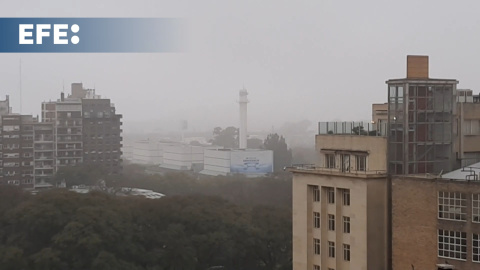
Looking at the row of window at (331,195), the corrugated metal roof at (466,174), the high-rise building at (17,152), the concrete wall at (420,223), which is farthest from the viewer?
the high-rise building at (17,152)

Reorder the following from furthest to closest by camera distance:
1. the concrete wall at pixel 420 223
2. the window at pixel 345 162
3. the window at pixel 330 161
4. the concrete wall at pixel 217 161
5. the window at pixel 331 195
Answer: the concrete wall at pixel 217 161 → the window at pixel 330 161 → the window at pixel 345 162 → the window at pixel 331 195 → the concrete wall at pixel 420 223

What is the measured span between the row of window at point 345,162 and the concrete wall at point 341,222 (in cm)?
68

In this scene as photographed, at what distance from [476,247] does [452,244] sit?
2.37ft

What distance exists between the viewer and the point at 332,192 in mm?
24875

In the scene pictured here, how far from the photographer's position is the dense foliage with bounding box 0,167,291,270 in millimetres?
42500

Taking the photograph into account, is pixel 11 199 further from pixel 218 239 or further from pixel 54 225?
pixel 218 239

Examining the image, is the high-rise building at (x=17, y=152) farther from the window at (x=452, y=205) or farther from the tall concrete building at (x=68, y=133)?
the window at (x=452, y=205)

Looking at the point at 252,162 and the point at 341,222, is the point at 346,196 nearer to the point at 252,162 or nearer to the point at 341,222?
the point at 341,222

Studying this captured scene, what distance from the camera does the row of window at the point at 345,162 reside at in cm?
2472

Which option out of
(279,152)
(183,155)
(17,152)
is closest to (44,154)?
(17,152)

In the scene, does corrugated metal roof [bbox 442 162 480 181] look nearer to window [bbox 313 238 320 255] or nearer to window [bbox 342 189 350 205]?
window [bbox 342 189 350 205]

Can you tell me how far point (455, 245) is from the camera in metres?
21.8

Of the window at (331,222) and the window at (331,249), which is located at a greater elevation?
the window at (331,222)

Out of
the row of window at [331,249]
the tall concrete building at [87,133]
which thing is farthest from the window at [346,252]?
the tall concrete building at [87,133]
